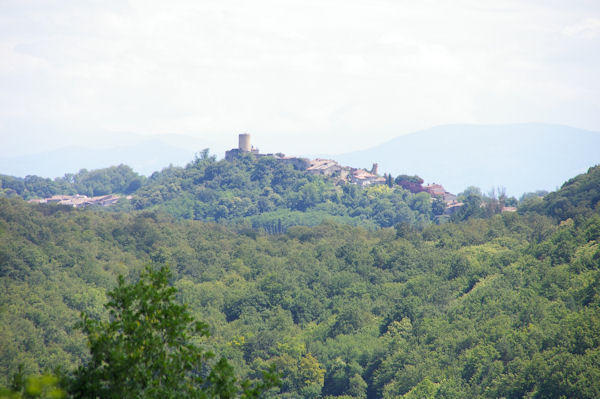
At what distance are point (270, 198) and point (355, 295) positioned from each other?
193 ft

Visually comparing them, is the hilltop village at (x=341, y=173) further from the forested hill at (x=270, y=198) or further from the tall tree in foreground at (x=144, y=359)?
the tall tree in foreground at (x=144, y=359)

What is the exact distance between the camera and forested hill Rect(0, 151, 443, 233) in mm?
102812

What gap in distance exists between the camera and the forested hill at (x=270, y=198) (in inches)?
4048

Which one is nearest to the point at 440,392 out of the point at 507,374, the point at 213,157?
the point at 507,374

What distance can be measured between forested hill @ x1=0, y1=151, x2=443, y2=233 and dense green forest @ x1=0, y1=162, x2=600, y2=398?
87.1 feet

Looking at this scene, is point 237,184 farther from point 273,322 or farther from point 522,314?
point 522,314

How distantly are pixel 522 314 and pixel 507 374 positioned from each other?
20.0 ft

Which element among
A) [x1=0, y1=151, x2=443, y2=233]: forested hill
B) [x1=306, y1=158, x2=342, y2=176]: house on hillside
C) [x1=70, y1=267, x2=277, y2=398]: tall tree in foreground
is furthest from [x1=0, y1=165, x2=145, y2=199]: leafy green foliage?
[x1=70, y1=267, x2=277, y2=398]: tall tree in foreground

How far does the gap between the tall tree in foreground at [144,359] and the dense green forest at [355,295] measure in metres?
18.4

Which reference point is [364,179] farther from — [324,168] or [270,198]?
[270,198]

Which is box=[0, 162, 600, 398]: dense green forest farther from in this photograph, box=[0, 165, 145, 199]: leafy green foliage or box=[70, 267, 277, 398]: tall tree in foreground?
box=[0, 165, 145, 199]: leafy green foliage

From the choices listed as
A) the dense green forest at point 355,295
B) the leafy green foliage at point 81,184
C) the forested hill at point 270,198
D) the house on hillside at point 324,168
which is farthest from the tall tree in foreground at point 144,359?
the leafy green foliage at point 81,184

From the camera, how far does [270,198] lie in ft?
360

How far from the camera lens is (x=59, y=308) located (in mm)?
44938
